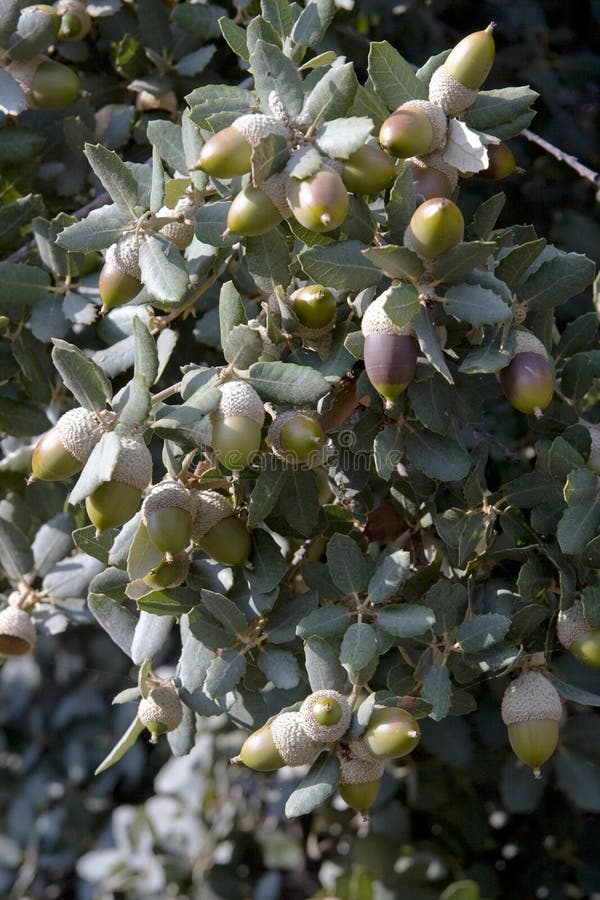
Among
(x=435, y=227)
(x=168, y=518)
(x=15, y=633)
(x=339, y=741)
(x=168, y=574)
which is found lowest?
(x=15, y=633)

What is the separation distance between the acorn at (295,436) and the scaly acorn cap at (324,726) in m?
0.27

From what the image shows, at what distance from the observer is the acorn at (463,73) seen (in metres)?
1.19

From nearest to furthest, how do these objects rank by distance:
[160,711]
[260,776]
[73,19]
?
1. [160,711]
2. [73,19]
3. [260,776]

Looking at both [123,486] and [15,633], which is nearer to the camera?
[123,486]

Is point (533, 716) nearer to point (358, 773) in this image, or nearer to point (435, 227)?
point (358, 773)

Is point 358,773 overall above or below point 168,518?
below

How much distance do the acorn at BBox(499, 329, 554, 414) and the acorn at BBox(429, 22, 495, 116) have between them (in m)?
0.29

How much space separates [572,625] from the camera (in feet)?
4.10

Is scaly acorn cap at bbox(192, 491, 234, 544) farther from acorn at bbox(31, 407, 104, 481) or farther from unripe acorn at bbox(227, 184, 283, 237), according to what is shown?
unripe acorn at bbox(227, 184, 283, 237)

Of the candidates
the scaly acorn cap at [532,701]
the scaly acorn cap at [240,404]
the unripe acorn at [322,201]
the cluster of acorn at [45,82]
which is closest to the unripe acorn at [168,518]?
the scaly acorn cap at [240,404]

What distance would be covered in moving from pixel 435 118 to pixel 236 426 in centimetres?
44

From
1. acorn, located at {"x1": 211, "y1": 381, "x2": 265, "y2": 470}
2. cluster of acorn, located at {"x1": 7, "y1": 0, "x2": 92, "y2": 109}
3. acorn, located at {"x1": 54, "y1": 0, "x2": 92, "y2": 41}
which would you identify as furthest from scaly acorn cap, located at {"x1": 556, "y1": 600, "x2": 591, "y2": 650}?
acorn, located at {"x1": 54, "y1": 0, "x2": 92, "y2": 41}

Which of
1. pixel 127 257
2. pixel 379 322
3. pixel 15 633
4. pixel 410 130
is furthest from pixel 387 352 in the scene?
pixel 15 633

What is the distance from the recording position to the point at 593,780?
6.43 ft
